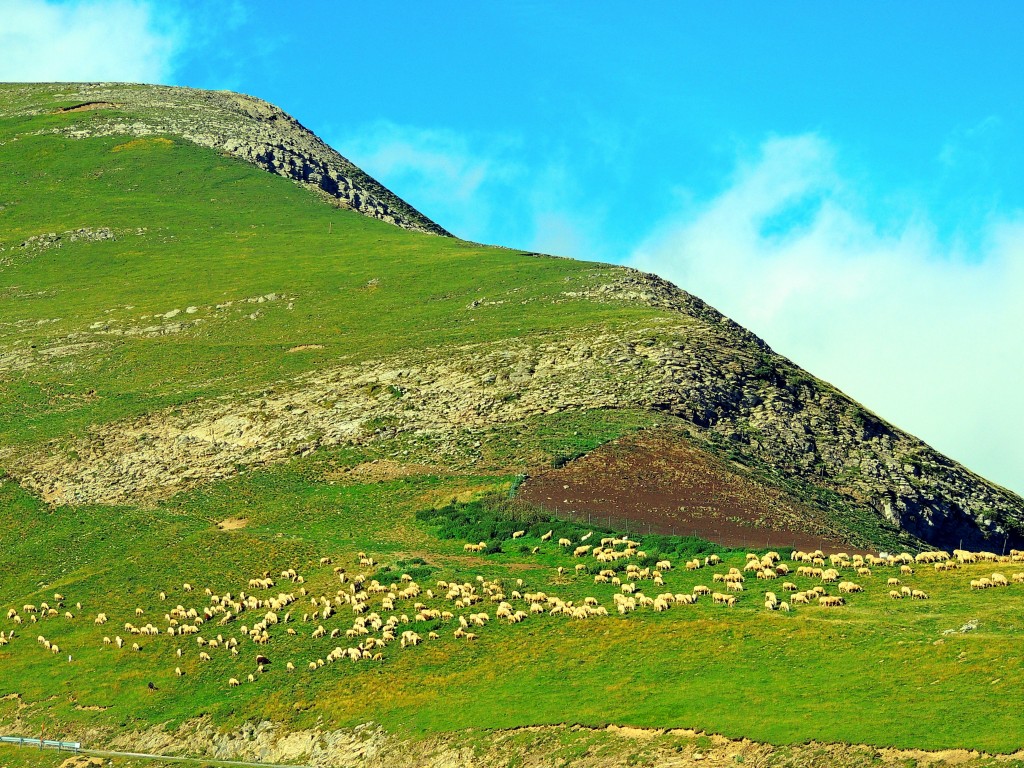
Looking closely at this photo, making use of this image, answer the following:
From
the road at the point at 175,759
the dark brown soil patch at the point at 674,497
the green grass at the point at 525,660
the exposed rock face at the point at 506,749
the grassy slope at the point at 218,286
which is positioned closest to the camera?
the exposed rock face at the point at 506,749

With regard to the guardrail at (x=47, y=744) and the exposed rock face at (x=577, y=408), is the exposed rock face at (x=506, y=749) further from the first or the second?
the exposed rock face at (x=577, y=408)

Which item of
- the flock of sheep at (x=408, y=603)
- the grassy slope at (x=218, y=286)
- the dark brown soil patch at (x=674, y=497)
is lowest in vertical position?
the flock of sheep at (x=408, y=603)

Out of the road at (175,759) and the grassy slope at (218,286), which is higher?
the grassy slope at (218,286)

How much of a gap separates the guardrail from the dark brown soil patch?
35323 millimetres

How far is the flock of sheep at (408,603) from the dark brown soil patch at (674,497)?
6.32 meters

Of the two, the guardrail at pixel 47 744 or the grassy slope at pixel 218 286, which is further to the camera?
the grassy slope at pixel 218 286

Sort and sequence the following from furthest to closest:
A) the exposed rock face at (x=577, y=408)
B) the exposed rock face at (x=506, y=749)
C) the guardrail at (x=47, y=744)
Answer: the exposed rock face at (x=577, y=408) < the guardrail at (x=47, y=744) < the exposed rock face at (x=506, y=749)

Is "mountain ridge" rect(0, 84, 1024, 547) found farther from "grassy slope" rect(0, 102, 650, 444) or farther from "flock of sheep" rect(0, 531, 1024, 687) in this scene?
"flock of sheep" rect(0, 531, 1024, 687)

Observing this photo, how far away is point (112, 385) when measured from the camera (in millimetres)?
118312

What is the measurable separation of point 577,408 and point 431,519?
2022cm

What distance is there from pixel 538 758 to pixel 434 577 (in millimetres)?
22155

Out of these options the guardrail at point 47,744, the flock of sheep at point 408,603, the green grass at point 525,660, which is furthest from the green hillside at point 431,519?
the guardrail at point 47,744

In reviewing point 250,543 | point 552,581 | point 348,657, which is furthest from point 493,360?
point 348,657

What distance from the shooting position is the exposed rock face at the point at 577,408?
3659 inches
